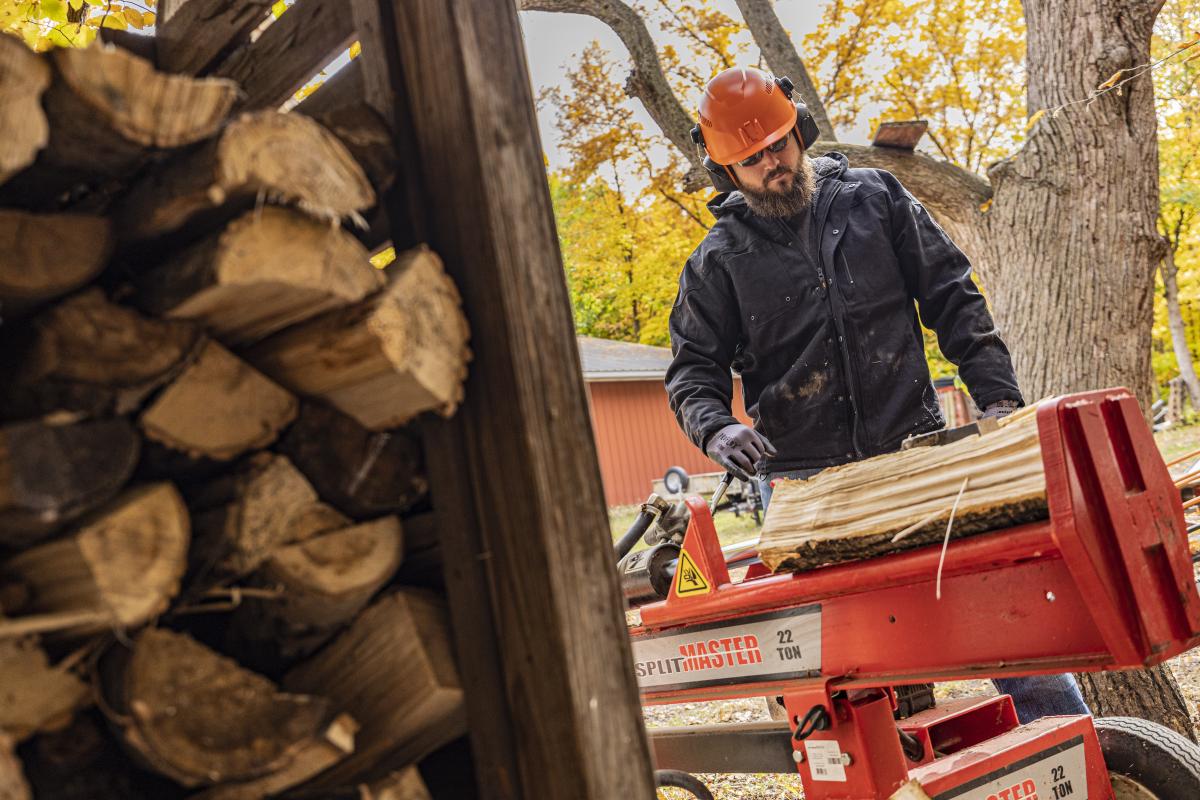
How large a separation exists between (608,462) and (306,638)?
850 inches

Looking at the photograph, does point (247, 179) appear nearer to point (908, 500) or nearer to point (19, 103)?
point (19, 103)

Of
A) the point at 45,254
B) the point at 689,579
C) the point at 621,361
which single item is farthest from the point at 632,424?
the point at 45,254

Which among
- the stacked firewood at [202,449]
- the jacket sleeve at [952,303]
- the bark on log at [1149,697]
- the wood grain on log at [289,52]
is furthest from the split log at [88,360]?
the bark on log at [1149,697]

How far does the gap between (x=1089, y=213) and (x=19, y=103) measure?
4.66 m

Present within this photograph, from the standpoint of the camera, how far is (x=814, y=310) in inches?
144

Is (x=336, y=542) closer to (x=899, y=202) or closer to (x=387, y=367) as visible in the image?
(x=387, y=367)

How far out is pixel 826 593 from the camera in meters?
2.42

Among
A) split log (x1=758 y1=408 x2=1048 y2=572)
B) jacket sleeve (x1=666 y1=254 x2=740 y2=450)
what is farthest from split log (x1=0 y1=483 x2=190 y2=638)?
jacket sleeve (x1=666 y1=254 x2=740 y2=450)

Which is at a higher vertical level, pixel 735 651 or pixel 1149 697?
pixel 735 651

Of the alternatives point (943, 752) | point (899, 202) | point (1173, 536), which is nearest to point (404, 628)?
point (1173, 536)

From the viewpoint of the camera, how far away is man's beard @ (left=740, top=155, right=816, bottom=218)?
376cm

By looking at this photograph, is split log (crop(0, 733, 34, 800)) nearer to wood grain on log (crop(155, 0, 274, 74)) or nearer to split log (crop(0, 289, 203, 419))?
split log (crop(0, 289, 203, 419))

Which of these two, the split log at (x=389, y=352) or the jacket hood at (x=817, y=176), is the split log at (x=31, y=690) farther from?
the jacket hood at (x=817, y=176)

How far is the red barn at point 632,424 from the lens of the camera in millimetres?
23094
